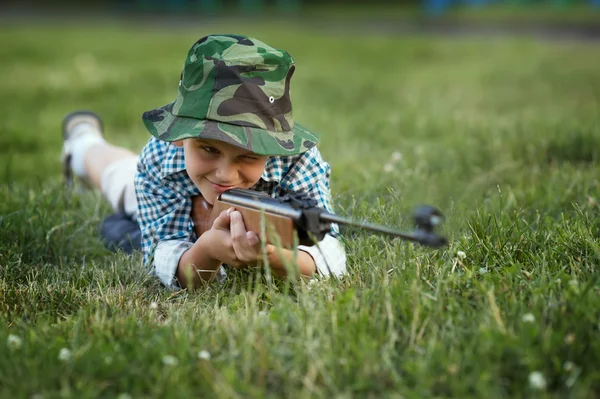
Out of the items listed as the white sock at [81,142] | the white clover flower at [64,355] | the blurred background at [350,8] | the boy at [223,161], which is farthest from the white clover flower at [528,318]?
the blurred background at [350,8]

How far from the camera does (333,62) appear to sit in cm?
1238

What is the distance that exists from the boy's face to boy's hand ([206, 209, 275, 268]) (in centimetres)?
14

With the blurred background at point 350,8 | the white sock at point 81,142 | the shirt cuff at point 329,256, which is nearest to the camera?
the shirt cuff at point 329,256

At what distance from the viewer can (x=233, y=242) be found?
3107mm

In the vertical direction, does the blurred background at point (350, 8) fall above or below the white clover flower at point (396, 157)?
below

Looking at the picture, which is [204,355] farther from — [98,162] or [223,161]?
[98,162]

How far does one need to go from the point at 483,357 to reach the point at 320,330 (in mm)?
531

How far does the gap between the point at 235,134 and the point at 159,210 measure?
814mm

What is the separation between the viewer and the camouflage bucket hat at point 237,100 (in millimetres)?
3111

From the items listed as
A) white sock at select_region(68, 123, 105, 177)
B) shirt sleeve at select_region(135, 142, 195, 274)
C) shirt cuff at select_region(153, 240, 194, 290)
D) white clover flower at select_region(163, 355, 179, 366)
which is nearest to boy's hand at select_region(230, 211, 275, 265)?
shirt cuff at select_region(153, 240, 194, 290)

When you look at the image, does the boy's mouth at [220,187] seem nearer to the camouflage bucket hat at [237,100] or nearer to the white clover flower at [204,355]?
the camouflage bucket hat at [237,100]

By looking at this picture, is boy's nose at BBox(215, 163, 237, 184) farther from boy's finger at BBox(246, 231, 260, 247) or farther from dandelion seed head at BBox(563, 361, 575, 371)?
dandelion seed head at BBox(563, 361, 575, 371)

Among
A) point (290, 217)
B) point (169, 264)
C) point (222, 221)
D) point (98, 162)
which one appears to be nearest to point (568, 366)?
point (290, 217)

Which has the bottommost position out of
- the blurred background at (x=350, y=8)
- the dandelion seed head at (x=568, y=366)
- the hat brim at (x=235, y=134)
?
the blurred background at (x=350, y=8)
